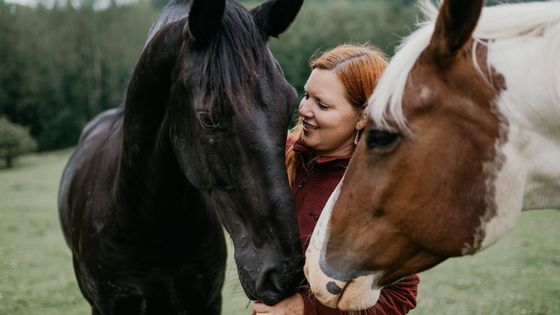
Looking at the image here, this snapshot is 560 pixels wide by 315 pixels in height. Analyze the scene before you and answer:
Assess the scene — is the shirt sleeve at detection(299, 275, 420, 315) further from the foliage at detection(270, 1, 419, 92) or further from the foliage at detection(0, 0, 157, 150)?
the foliage at detection(0, 0, 157, 150)

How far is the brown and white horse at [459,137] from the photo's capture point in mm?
1644

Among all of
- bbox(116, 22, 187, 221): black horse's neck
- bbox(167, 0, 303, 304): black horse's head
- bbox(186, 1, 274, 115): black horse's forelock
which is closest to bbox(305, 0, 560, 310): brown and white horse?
bbox(167, 0, 303, 304): black horse's head

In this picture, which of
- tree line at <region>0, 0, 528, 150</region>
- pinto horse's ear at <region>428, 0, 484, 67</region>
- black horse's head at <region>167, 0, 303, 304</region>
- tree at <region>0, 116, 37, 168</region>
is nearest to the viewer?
pinto horse's ear at <region>428, 0, 484, 67</region>

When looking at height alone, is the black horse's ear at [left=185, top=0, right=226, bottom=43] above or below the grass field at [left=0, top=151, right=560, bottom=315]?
above

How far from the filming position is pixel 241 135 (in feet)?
6.89

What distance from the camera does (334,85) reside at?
2.34 m

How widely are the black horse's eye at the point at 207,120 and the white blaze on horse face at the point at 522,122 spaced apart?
104 centimetres

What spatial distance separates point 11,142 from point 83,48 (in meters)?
11.9

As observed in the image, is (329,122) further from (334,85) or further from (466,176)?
(466,176)

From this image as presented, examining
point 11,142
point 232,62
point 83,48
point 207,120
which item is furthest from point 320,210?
point 83,48

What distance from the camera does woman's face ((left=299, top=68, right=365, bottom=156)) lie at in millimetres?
2330

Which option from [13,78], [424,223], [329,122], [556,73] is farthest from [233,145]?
[13,78]

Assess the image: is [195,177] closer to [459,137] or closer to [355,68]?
[355,68]

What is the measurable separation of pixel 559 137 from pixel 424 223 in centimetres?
49
